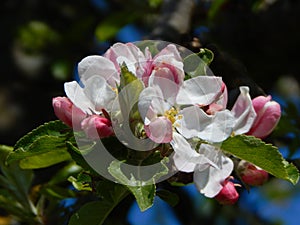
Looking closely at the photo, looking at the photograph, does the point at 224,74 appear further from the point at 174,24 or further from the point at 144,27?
the point at 144,27

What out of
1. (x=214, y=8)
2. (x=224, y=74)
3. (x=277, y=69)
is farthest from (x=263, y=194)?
(x=224, y=74)

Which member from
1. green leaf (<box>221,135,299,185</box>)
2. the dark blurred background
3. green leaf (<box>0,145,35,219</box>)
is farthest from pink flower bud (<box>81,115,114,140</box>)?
the dark blurred background

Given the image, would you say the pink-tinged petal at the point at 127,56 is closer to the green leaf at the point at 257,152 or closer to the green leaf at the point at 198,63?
the green leaf at the point at 198,63

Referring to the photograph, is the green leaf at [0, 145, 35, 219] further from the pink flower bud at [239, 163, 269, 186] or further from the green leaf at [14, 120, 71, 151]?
the pink flower bud at [239, 163, 269, 186]

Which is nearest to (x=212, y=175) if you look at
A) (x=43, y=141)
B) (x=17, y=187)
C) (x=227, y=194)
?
(x=227, y=194)

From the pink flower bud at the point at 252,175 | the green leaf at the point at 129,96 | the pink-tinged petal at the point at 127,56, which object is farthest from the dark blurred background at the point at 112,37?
the green leaf at the point at 129,96

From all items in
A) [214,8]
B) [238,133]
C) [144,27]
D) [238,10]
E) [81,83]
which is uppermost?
[81,83]

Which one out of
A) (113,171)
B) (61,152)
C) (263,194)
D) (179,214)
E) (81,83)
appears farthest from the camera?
(263,194)
